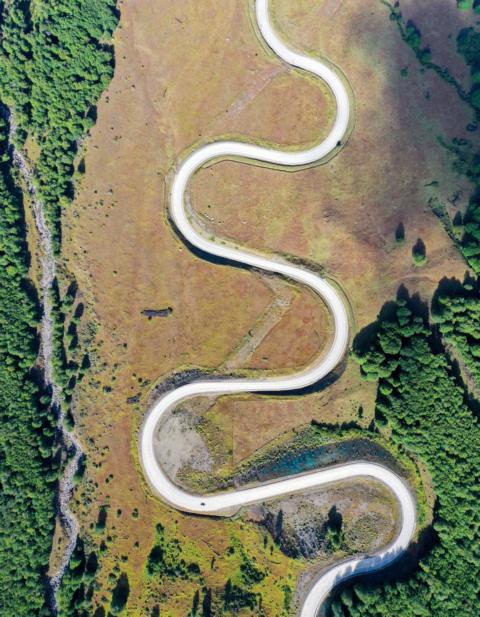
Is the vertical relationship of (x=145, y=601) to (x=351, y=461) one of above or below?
below

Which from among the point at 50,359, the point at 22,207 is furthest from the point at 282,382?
the point at 22,207

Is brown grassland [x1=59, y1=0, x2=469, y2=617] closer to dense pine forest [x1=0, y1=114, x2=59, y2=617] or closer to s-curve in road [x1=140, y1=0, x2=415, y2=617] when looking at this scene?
s-curve in road [x1=140, y1=0, x2=415, y2=617]

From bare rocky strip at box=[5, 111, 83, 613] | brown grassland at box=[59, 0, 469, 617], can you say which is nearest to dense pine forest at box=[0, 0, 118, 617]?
bare rocky strip at box=[5, 111, 83, 613]

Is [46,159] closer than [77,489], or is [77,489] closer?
[77,489]

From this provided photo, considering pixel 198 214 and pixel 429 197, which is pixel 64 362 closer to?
pixel 198 214

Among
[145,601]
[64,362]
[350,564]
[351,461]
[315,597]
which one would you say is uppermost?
[64,362]

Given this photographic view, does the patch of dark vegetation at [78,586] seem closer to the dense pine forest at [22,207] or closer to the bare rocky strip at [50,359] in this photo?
the dense pine forest at [22,207]

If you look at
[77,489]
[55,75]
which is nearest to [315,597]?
[77,489]
